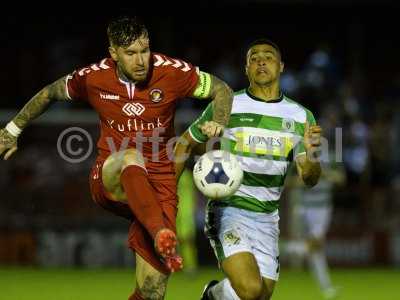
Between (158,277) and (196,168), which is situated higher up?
(196,168)

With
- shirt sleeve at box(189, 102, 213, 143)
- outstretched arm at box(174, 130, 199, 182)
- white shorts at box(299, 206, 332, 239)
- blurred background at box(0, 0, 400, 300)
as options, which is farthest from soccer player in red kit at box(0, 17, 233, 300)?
white shorts at box(299, 206, 332, 239)

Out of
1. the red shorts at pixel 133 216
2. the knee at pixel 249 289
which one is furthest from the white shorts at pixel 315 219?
the red shorts at pixel 133 216

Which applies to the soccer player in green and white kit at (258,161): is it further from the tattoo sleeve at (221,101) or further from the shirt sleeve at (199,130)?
the tattoo sleeve at (221,101)

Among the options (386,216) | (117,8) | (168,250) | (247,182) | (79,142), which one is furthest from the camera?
(117,8)

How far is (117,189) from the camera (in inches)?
286

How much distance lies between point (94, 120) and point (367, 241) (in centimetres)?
503

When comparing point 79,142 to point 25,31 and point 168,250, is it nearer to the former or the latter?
point 25,31

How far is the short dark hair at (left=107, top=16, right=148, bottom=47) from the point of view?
7.22m

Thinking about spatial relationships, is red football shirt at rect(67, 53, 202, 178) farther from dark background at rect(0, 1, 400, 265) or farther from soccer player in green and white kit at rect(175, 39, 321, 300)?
dark background at rect(0, 1, 400, 265)

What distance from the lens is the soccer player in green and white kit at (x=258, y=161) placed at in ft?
25.8

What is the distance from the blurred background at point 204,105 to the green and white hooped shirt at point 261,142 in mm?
4855

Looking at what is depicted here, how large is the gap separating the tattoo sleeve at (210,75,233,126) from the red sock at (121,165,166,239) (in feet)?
2.81

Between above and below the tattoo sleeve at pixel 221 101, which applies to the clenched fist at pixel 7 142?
below

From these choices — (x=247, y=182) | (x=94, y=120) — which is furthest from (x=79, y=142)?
(x=247, y=182)
